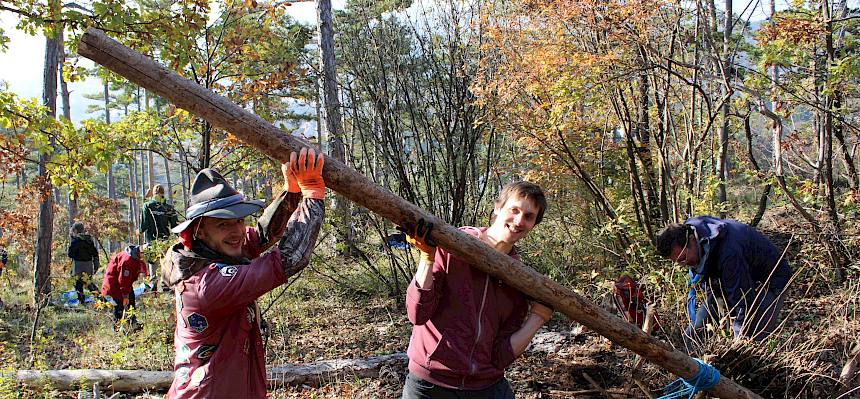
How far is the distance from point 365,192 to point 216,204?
1.96 feet

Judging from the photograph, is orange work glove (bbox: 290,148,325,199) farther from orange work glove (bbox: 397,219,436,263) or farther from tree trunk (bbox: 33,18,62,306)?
tree trunk (bbox: 33,18,62,306)

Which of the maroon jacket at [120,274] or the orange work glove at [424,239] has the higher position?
the orange work glove at [424,239]

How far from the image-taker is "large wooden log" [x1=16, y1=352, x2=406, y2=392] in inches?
181

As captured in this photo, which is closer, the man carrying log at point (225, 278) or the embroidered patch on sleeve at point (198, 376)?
the man carrying log at point (225, 278)

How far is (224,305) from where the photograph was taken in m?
1.91

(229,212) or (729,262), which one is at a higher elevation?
(229,212)

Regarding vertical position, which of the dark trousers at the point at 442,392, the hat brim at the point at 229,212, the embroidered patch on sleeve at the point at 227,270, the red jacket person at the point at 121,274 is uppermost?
the hat brim at the point at 229,212

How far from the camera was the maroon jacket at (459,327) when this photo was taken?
2.29 metres

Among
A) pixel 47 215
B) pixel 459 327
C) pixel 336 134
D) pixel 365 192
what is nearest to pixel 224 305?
pixel 365 192

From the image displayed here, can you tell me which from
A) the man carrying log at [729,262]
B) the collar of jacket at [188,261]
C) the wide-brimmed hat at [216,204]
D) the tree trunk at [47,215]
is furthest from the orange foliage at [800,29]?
the tree trunk at [47,215]

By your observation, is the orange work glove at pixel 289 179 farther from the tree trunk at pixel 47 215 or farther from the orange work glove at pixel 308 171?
the tree trunk at pixel 47 215

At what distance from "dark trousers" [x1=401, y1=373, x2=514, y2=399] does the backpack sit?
237cm

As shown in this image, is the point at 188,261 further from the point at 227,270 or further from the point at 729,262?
the point at 729,262

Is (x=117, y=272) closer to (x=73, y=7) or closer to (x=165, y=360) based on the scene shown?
(x=165, y=360)
